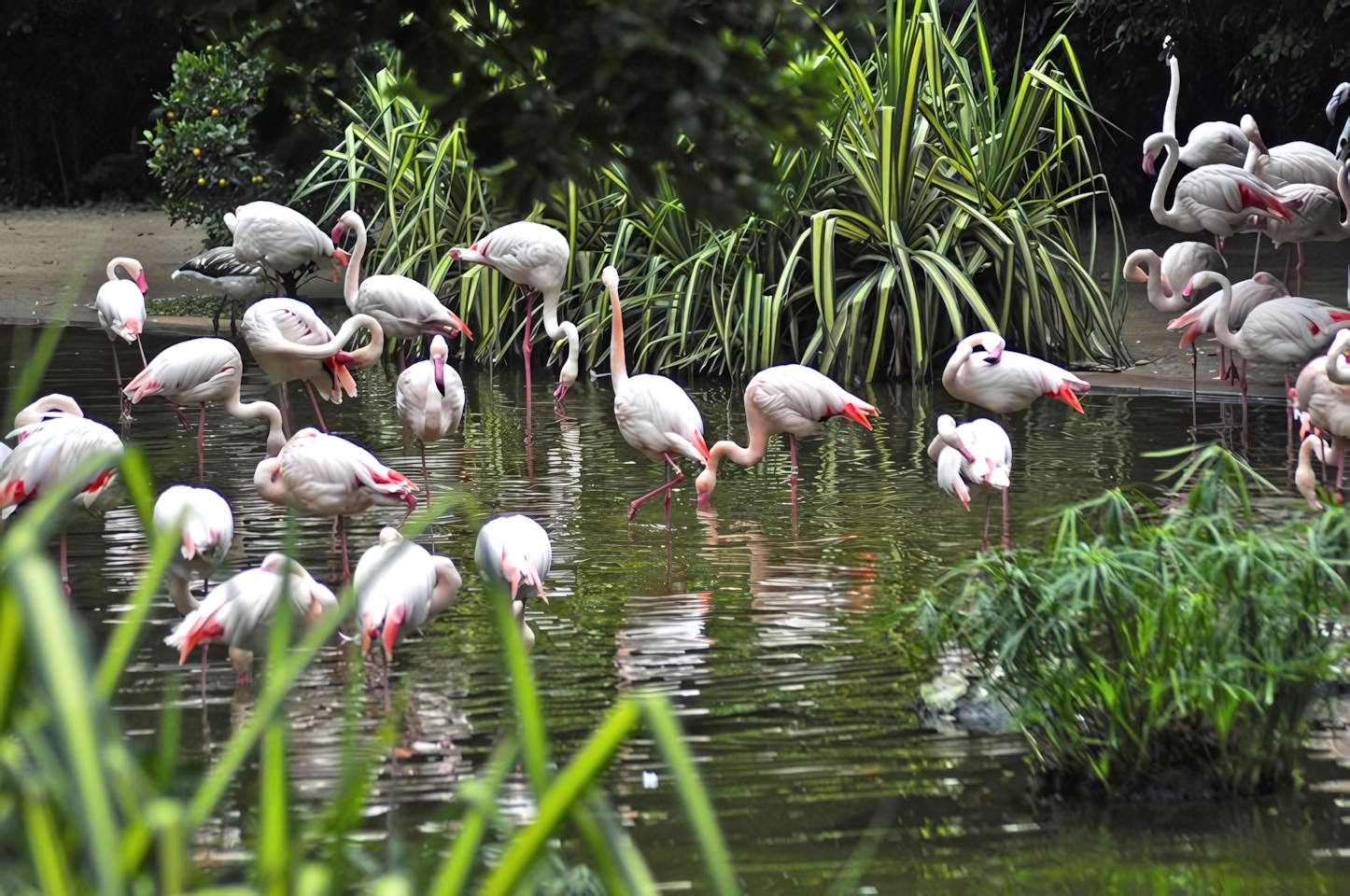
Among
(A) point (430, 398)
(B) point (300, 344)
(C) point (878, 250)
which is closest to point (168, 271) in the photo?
(C) point (878, 250)

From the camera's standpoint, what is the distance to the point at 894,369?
34.6 feet

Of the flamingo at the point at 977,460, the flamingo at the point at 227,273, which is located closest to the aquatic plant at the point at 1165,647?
the flamingo at the point at 977,460

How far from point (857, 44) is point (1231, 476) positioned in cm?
151

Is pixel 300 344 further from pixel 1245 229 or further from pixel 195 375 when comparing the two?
pixel 1245 229

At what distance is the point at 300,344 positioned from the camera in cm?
816

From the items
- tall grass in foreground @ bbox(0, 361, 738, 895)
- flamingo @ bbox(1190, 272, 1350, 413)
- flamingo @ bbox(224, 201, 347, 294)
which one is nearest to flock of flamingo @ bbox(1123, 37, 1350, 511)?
flamingo @ bbox(1190, 272, 1350, 413)

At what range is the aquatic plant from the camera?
3.57 metres

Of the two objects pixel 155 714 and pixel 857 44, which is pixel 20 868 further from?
pixel 155 714

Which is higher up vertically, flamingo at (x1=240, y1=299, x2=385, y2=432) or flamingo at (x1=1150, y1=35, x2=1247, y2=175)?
flamingo at (x1=1150, y1=35, x2=1247, y2=175)

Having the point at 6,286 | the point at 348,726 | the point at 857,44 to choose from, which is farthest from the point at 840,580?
the point at 6,286

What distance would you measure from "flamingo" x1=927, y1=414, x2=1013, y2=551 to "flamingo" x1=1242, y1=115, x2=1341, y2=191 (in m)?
5.37

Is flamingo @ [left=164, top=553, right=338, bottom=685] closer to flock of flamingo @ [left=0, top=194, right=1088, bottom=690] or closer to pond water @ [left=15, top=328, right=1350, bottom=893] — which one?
flock of flamingo @ [left=0, top=194, right=1088, bottom=690]

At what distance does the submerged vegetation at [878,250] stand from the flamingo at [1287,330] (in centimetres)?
169

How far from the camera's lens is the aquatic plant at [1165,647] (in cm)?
357
